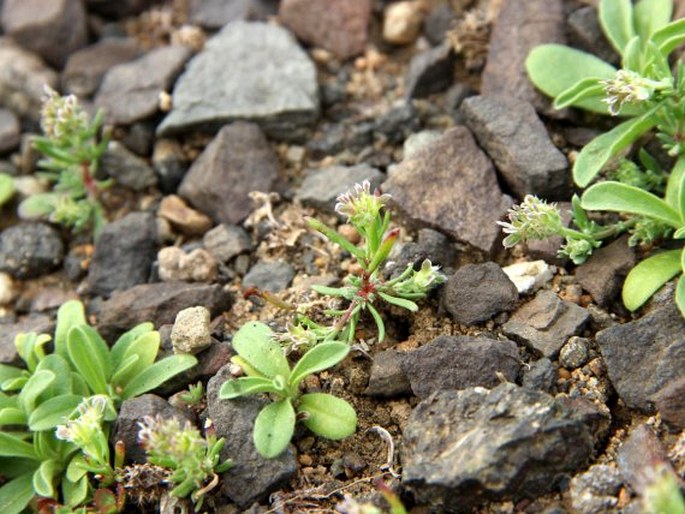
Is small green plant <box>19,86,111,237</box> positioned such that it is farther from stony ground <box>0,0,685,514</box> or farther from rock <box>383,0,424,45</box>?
rock <box>383,0,424,45</box>

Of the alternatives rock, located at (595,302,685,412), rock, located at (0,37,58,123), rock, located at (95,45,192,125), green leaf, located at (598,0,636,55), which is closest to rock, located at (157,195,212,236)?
rock, located at (95,45,192,125)

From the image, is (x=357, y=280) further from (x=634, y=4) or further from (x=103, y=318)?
(x=634, y=4)

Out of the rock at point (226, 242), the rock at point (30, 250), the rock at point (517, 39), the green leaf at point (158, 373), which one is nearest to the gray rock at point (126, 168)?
the rock at point (30, 250)

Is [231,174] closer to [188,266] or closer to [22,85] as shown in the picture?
[188,266]

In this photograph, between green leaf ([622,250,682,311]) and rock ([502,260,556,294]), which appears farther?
rock ([502,260,556,294])

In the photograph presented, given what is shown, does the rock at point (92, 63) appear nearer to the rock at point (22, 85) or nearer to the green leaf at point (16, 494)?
the rock at point (22, 85)

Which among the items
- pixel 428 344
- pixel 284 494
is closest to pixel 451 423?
pixel 428 344

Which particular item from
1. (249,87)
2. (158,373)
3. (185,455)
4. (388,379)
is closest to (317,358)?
(388,379)
